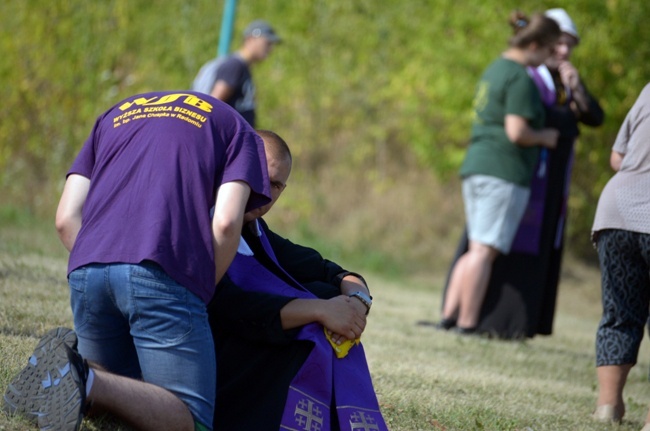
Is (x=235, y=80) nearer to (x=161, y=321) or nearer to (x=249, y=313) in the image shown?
(x=249, y=313)

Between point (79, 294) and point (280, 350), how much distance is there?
0.71 metres

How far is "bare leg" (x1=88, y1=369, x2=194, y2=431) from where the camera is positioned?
122 inches

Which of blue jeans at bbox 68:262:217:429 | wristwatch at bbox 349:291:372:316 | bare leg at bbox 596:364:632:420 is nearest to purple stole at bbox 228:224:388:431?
wristwatch at bbox 349:291:372:316

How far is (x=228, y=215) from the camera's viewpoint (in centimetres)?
316

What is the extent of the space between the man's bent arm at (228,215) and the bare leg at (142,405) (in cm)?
46

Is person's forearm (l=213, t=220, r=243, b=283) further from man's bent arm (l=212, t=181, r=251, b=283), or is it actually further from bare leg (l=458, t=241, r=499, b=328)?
bare leg (l=458, t=241, r=499, b=328)

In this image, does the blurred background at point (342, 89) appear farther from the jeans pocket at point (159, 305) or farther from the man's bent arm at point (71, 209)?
the jeans pocket at point (159, 305)

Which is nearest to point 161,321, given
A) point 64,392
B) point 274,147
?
point 64,392

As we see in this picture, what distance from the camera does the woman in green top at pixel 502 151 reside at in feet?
21.9

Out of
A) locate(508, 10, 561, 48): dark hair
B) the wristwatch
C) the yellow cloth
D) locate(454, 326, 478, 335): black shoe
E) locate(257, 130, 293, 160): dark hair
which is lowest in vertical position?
locate(454, 326, 478, 335): black shoe

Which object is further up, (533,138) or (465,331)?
(533,138)

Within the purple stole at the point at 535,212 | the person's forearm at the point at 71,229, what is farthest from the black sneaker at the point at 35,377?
the purple stole at the point at 535,212

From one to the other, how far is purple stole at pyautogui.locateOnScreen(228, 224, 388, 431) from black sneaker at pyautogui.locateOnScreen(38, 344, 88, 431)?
0.71 metres

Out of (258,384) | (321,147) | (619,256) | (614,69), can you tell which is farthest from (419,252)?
(258,384)
